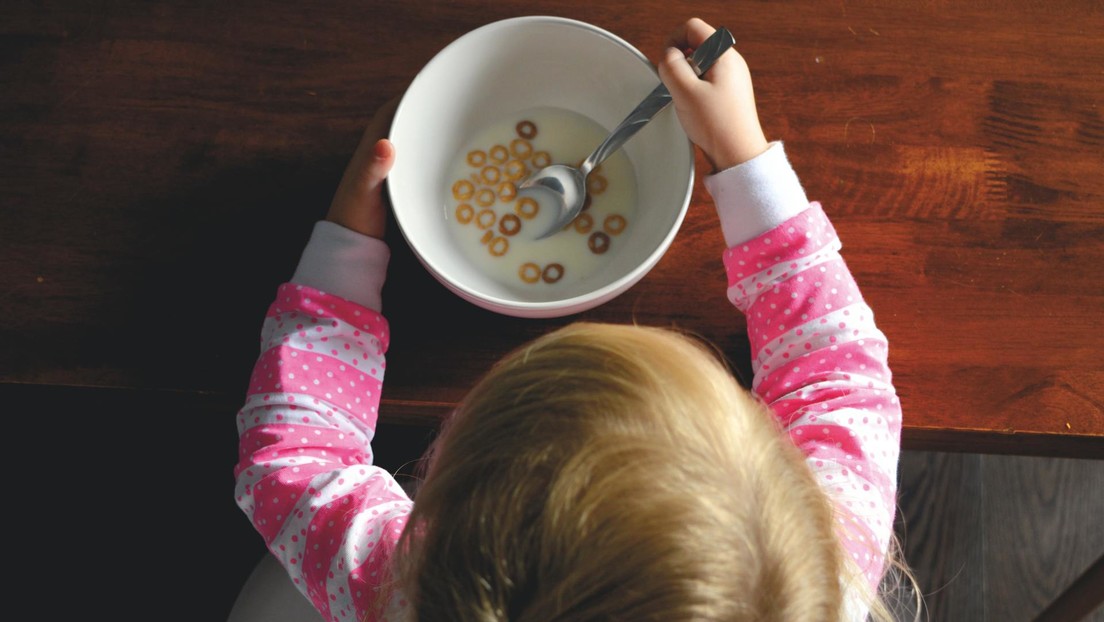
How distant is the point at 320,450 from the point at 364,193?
0.20 meters

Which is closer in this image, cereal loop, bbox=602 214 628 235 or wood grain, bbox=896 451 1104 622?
cereal loop, bbox=602 214 628 235

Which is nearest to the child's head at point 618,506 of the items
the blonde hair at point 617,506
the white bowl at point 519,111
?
the blonde hair at point 617,506

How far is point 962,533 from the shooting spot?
1.17m

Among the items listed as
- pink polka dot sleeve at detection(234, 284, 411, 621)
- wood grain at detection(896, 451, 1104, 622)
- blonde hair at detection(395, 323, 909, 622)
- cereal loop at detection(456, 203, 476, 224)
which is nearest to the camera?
blonde hair at detection(395, 323, 909, 622)

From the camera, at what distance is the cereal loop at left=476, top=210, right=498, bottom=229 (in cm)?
69

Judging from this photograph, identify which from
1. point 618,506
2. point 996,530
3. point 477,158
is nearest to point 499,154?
point 477,158

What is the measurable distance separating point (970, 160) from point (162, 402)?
678 millimetres

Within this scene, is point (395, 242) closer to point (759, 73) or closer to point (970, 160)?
point (759, 73)

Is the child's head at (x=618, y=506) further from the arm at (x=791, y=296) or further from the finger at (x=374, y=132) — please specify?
the finger at (x=374, y=132)

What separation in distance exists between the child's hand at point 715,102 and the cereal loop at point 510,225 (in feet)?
0.50

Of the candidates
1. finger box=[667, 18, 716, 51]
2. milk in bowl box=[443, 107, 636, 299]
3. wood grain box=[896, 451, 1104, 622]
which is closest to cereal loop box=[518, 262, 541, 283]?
milk in bowl box=[443, 107, 636, 299]

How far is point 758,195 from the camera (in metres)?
0.64

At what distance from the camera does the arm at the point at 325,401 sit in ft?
1.97

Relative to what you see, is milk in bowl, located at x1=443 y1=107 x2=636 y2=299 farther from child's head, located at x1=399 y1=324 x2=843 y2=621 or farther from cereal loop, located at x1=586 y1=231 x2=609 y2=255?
child's head, located at x1=399 y1=324 x2=843 y2=621
